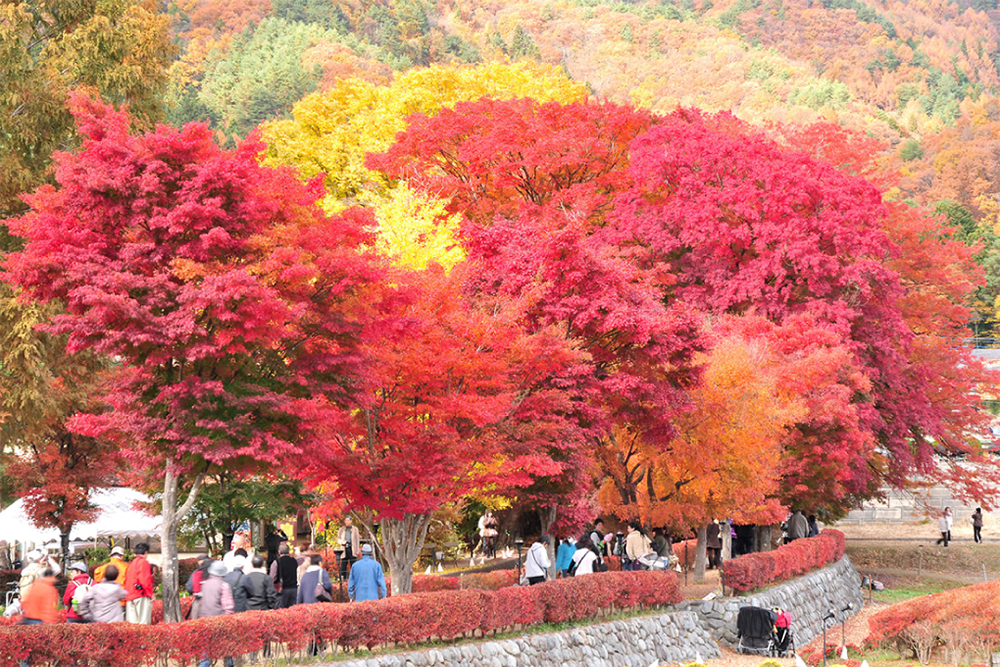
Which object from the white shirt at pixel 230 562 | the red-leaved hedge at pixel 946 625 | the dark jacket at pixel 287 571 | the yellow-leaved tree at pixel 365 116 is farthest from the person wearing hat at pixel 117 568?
the yellow-leaved tree at pixel 365 116

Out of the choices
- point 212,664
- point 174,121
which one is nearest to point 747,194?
point 212,664

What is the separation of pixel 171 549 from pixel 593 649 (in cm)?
773

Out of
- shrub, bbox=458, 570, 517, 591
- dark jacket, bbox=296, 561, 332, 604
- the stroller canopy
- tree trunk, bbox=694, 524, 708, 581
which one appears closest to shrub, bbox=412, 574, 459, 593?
shrub, bbox=458, 570, 517, 591

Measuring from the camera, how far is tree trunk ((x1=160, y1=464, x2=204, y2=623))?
13125mm

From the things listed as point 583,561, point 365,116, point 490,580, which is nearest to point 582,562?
point 583,561

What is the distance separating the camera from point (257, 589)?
12383 millimetres

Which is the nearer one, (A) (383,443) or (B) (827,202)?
(A) (383,443)

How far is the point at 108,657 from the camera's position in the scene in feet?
32.8

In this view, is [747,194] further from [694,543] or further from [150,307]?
[150,307]

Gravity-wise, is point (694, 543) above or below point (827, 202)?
below

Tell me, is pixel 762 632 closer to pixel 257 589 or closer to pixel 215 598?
pixel 257 589

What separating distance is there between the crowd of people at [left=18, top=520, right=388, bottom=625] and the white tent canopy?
11.7 meters

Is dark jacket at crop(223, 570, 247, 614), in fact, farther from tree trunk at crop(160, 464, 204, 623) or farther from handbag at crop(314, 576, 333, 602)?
handbag at crop(314, 576, 333, 602)

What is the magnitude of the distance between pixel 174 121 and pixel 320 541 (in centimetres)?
5665
